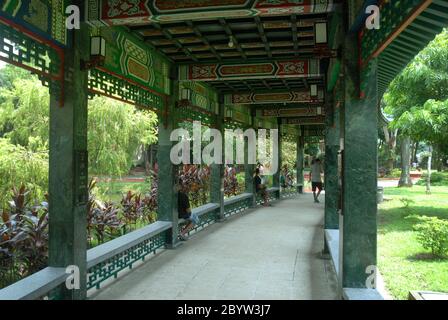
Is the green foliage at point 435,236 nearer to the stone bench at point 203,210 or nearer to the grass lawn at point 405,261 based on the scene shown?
the grass lawn at point 405,261

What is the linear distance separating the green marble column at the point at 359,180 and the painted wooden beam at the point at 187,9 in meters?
0.82

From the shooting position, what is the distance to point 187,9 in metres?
4.27

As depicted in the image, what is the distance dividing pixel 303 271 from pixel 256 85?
5.06m

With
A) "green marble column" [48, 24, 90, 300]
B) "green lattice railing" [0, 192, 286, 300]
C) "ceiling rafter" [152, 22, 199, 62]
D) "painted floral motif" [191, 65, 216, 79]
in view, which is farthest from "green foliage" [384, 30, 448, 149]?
"green marble column" [48, 24, 90, 300]

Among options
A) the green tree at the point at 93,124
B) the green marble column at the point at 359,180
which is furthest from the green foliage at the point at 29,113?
the green marble column at the point at 359,180

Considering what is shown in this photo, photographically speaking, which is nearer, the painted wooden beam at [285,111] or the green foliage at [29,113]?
the green foliage at [29,113]

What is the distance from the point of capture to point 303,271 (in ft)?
19.1

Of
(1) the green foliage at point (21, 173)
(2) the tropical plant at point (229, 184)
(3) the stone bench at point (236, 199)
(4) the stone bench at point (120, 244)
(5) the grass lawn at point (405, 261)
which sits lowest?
(5) the grass lawn at point (405, 261)

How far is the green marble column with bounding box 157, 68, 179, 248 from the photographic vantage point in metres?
7.41

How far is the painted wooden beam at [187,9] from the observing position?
13.5 feet

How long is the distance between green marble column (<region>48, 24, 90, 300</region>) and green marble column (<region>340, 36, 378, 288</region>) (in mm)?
2757
